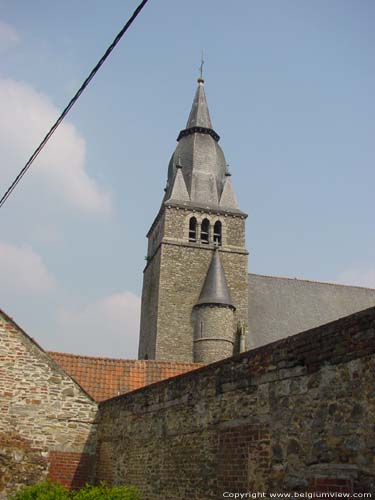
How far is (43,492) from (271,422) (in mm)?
5998

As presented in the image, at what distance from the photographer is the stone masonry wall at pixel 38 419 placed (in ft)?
39.2

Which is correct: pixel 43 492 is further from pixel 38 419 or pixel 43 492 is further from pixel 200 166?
pixel 200 166

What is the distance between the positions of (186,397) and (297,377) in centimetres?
280

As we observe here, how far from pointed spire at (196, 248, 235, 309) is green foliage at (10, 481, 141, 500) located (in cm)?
1670

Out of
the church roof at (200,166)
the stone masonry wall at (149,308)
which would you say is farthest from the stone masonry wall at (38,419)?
the church roof at (200,166)

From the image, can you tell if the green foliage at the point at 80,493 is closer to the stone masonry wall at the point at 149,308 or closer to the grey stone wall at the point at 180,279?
the grey stone wall at the point at 180,279

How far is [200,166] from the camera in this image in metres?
32.7

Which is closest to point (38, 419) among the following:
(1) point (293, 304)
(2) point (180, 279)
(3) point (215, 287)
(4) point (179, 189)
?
(3) point (215, 287)

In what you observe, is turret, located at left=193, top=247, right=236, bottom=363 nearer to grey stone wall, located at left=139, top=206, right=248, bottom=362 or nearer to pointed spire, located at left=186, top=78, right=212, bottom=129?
grey stone wall, located at left=139, top=206, right=248, bottom=362

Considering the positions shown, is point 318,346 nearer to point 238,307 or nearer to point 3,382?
point 3,382

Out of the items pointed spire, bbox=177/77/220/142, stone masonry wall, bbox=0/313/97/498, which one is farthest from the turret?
stone masonry wall, bbox=0/313/97/498

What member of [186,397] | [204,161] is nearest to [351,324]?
[186,397]

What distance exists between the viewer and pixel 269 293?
3072 centimetres

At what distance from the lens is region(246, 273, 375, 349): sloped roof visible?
28531 mm
